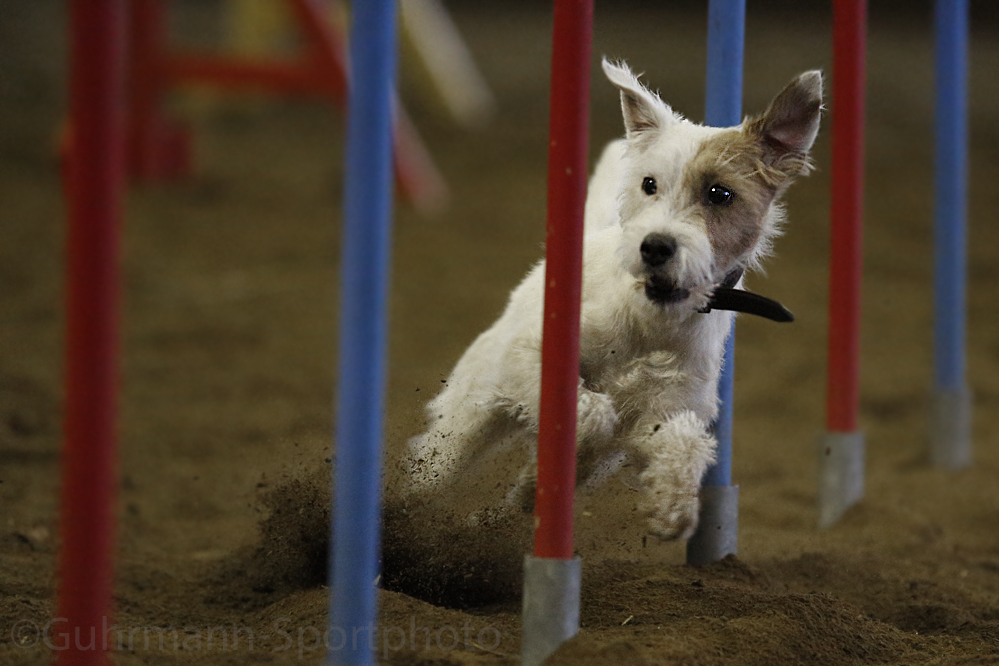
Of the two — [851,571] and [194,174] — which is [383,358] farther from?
[194,174]

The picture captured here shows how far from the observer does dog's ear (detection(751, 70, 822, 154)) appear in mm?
2908

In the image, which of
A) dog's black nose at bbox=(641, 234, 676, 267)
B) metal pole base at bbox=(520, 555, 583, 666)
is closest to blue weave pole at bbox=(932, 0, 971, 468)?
dog's black nose at bbox=(641, 234, 676, 267)

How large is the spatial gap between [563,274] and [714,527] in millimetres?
1271

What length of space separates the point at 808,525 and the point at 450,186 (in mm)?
6540

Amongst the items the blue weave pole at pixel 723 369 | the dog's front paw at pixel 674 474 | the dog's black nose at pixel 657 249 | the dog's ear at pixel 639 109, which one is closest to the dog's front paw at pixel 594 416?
the dog's front paw at pixel 674 474

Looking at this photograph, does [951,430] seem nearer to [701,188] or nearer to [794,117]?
[794,117]

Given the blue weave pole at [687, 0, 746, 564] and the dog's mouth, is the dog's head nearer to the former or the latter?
the dog's mouth

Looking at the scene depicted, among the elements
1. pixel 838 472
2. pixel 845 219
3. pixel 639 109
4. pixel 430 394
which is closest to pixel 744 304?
pixel 639 109

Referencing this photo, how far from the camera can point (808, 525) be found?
4.36m

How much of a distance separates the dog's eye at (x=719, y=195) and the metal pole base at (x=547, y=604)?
0.98 meters

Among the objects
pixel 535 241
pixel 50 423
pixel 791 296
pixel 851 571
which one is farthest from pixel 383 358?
pixel 535 241

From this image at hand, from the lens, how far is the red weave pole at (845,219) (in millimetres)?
4078

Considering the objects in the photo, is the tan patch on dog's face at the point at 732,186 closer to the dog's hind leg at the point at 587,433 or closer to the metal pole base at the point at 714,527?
the dog's hind leg at the point at 587,433

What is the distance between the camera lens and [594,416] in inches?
117
